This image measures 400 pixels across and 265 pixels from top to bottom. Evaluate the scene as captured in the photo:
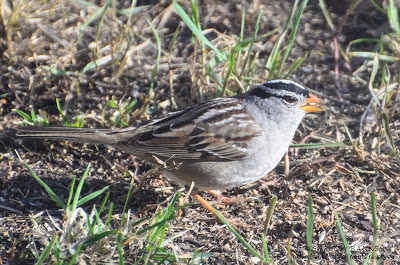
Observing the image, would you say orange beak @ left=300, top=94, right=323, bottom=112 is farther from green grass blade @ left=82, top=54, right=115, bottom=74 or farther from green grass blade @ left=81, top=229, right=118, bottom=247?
green grass blade @ left=81, top=229, right=118, bottom=247

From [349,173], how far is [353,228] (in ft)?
1.73

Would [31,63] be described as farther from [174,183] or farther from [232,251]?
[232,251]

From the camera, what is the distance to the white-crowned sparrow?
388 cm

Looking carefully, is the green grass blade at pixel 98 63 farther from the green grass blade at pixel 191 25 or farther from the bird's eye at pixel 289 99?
the bird's eye at pixel 289 99

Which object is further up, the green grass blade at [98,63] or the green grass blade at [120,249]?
the green grass blade at [98,63]

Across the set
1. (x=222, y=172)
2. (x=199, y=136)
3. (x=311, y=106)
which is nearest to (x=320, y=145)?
(x=311, y=106)

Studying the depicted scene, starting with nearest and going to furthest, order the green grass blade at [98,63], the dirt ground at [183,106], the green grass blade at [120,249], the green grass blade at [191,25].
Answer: the green grass blade at [120,249]
the dirt ground at [183,106]
the green grass blade at [191,25]
the green grass blade at [98,63]

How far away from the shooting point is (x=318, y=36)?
549 centimetres

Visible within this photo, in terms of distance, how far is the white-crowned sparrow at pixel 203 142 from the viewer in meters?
3.88

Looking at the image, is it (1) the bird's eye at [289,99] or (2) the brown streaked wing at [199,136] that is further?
(1) the bird's eye at [289,99]

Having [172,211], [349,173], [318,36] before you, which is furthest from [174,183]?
[318,36]

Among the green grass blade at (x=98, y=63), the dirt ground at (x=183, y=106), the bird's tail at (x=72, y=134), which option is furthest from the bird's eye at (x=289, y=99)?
the green grass blade at (x=98, y=63)

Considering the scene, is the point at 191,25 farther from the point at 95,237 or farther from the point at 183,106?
the point at 95,237

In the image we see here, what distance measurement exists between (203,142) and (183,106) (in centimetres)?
79
